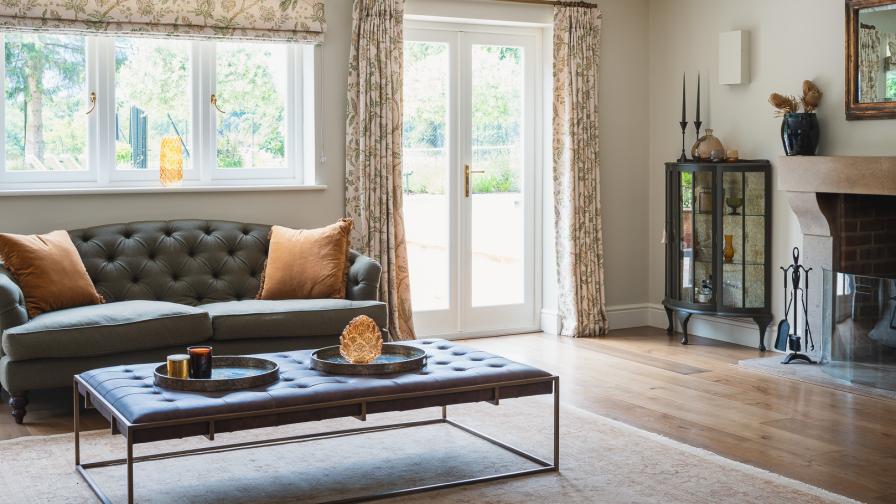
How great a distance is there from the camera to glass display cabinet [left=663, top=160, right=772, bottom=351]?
6535mm

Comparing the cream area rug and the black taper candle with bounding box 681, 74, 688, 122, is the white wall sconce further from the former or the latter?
the cream area rug

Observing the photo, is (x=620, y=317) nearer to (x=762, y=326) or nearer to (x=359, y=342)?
(x=762, y=326)

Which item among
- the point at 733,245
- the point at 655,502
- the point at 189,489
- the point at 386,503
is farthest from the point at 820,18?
the point at 189,489

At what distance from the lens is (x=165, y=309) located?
5.00 metres

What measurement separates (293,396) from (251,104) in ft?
10.6

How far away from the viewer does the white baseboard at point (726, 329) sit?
673 cm

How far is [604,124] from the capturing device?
289 inches

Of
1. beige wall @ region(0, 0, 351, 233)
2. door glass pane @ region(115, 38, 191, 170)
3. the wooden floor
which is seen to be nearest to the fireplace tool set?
the wooden floor

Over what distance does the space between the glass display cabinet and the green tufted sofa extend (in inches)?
89.5

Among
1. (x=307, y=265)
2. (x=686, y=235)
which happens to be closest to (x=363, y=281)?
(x=307, y=265)

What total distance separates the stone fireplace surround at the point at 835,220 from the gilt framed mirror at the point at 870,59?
367 mm

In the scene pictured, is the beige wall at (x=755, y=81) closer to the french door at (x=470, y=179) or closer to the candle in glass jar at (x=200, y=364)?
the french door at (x=470, y=179)

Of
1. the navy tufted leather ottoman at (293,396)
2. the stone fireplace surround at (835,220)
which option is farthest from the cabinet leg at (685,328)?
the navy tufted leather ottoman at (293,396)

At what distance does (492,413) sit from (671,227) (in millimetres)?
2539
